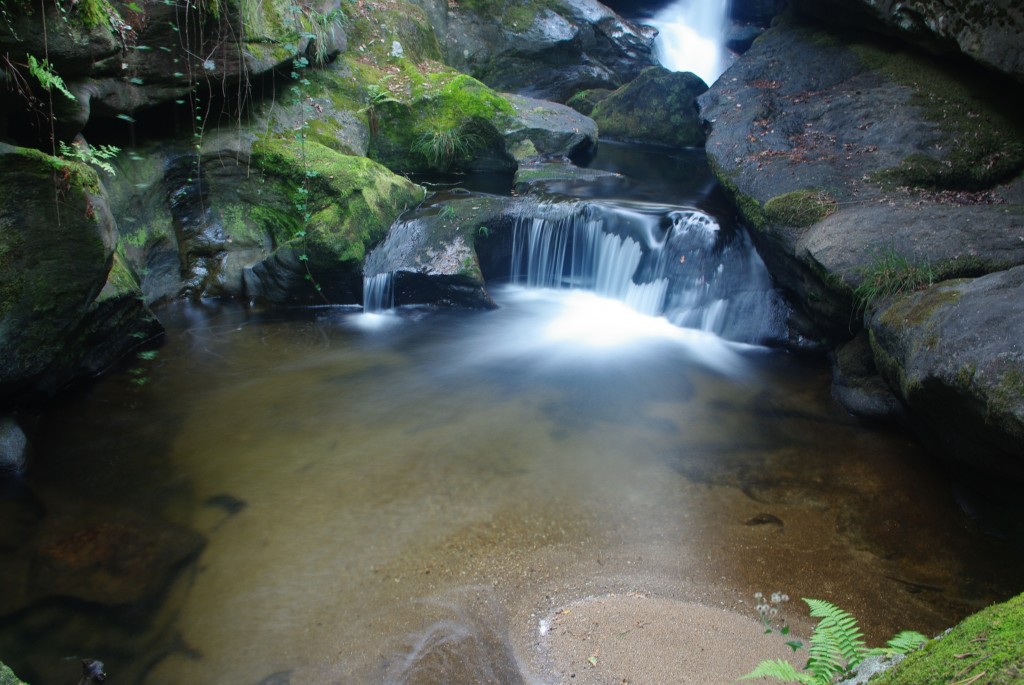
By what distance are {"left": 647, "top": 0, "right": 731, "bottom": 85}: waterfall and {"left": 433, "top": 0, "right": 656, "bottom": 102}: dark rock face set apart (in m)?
1.04

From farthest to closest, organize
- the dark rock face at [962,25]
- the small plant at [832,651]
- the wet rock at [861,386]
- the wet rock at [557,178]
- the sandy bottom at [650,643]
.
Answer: the wet rock at [557,178] → the dark rock face at [962,25] → the wet rock at [861,386] → the sandy bottom at [650,643] → the small plant at [832,651]

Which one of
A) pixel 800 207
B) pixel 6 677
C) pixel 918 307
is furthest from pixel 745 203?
pixel 6 677

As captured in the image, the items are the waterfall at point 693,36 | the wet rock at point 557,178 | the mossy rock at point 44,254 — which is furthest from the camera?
the waterfall at point 693,36

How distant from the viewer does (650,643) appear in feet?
10.8

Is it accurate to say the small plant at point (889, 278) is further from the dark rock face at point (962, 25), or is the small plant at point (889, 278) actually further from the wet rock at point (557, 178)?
the wet rock at point (557, 178)

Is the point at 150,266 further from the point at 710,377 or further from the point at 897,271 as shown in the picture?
the point at 897,271

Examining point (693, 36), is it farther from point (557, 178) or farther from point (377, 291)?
point (377, 291)

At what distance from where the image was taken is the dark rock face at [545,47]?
16.3 meters

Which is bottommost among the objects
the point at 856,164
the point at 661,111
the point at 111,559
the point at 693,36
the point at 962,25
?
the point at 111,559

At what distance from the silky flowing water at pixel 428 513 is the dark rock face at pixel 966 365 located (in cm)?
60

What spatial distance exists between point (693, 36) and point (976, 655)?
19895mm

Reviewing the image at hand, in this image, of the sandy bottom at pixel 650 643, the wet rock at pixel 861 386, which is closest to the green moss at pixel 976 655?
Answer: the sandy bottom at pixel 650 643

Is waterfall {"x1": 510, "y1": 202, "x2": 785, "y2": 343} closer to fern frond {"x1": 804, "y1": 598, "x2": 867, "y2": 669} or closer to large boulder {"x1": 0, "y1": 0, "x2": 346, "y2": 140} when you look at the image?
large boulder {"x1": 0, "y1": 0, "x2": 346, "y2": 140}

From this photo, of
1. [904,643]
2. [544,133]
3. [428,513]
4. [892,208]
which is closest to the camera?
[904,643]
